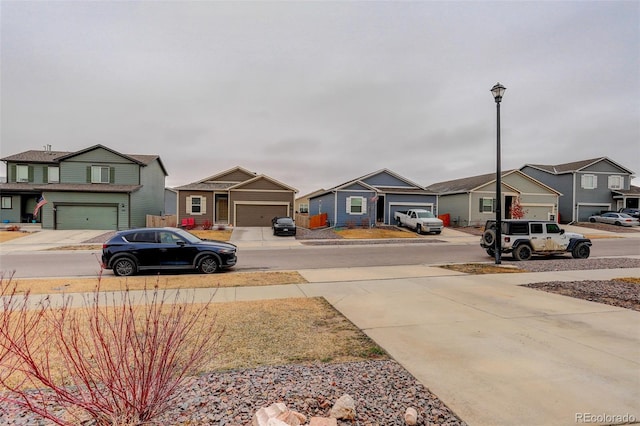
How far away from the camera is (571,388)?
3.69 metres

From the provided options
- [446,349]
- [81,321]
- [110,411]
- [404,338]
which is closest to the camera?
[110,411]

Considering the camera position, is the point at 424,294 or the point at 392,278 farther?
the point at 392,278

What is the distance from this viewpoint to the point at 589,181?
3950 centimetres

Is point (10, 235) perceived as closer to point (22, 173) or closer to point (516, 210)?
point (22, 173)

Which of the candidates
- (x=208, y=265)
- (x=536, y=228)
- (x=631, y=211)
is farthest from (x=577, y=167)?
(x=208, y=265)

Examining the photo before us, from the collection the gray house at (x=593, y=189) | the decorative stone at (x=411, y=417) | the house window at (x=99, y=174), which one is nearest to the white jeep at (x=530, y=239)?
the decorative stone at (x=411, y=417)

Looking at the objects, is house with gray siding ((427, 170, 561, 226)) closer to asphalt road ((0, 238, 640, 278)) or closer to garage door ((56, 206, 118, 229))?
asphalt road ((0, 238, 640, 278))

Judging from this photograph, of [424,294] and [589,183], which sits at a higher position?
[589,183]

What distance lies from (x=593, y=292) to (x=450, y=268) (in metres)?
4.54

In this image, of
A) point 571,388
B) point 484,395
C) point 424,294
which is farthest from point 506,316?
point 484,395

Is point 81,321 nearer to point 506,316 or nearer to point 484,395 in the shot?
point 484,395

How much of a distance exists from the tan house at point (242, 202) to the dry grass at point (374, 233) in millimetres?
7230

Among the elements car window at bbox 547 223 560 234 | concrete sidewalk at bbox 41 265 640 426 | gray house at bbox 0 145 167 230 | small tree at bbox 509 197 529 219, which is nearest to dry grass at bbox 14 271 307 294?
concrete sidewalk at bbox 41 265 640 426

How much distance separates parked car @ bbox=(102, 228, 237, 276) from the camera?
1131 centimetres
